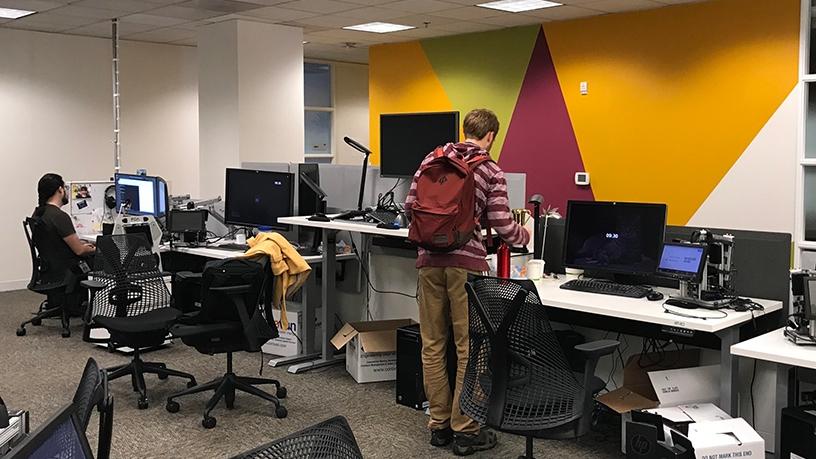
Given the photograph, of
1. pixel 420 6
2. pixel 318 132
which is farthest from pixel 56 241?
pixel 318 132

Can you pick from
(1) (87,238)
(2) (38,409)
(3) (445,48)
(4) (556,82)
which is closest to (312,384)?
(2) (38,409)

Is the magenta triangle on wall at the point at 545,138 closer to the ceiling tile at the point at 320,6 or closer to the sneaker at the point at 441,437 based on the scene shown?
the ceiling tile at the point at 320,6

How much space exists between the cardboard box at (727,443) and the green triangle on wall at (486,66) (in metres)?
5.55

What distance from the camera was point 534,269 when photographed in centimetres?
404

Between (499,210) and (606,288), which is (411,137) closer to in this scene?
(499,210)

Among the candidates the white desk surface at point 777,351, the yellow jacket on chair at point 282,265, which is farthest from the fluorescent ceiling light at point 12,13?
the white desk surface at point 777,351

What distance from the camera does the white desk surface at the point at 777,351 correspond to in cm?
282

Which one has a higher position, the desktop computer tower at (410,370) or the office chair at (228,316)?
the office chair at (228,316)

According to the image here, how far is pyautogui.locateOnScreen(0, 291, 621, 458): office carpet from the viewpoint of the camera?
377cm

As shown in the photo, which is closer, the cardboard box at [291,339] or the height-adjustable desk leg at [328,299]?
the height-adjustable desk leg at [328,299]

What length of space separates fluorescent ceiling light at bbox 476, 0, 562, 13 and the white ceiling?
120 millimetres

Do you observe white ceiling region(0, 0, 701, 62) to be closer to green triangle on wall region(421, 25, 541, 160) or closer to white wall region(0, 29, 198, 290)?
green triangle on wall region(421, 25, 541, 160)

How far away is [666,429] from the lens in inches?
123

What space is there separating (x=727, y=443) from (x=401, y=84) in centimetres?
700
